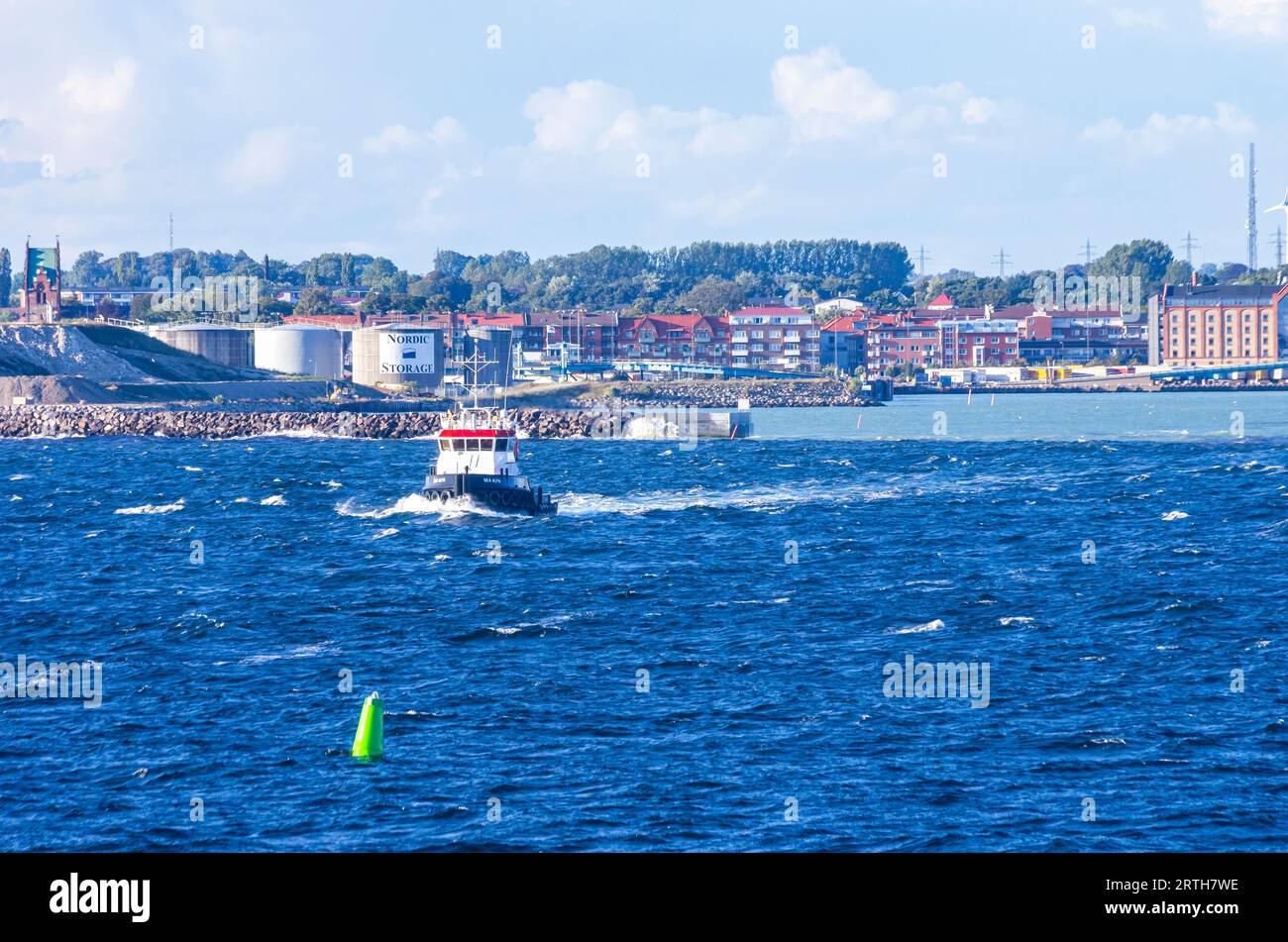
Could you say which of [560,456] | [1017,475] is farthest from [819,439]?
[1017,475]

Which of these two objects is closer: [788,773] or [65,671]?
[788,773]

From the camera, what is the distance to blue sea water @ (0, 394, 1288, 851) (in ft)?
88.7

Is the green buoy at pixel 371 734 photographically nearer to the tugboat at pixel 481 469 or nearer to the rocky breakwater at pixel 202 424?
the tugboat at pixel 481 469

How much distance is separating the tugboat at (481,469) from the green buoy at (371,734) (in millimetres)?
48516

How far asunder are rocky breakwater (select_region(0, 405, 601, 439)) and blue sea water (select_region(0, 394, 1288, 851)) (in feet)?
261

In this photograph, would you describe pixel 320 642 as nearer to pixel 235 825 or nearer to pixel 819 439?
pixel 235 825

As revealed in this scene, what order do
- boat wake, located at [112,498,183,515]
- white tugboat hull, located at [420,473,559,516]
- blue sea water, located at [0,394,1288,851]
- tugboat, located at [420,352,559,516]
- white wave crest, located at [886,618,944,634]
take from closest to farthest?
blue sea water, located at [0,394,1288,851], white wave crest, located at [886,618,944,634], tugboat, located at [420,352,559,516], white tugboat hull, located at [420,473,559,516], boat wake, located at [112,498,183,515]

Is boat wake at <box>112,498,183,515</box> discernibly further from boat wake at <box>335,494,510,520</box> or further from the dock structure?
the dock structure

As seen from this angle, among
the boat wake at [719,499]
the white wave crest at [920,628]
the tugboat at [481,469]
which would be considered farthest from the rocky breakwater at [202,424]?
the white wave crest at [920,628]

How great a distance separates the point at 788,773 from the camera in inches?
1174

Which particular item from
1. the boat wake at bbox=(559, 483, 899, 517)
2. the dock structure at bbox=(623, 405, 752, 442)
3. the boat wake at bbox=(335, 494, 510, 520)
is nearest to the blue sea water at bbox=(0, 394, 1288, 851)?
the boat wake at bbox=(335, 494, 510, 520)

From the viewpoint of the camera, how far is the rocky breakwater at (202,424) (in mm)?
168500

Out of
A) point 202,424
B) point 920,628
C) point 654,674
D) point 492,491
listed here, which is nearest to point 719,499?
point 492,491
